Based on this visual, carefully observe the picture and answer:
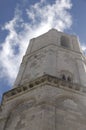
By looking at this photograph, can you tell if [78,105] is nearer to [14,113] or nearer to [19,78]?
[14,113]

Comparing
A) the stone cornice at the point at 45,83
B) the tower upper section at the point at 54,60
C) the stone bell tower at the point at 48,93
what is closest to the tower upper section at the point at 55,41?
the tower upper section at the point at 54,60

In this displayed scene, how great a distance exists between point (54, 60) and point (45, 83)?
3.65m

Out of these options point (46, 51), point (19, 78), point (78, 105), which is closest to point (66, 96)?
point (78, 105)

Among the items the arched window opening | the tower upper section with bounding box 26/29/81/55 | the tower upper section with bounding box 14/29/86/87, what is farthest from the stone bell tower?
the arched window opening

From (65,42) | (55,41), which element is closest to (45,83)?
(55,41)

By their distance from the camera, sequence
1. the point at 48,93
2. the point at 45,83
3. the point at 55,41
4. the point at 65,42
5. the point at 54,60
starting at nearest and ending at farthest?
the point at 48,93, the point at 45,83, the point at 54,60, the point at 55,41, the point at 65,42

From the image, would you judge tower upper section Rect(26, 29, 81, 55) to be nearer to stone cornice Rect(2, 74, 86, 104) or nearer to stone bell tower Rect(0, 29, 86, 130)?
stone bell tower Rect(0, 29, 86, 130)

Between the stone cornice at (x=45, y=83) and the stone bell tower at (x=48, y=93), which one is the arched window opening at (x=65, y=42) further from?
the stone cornice at (x=45, y=83)

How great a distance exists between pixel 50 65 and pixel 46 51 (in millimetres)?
2511

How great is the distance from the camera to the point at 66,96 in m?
15.2

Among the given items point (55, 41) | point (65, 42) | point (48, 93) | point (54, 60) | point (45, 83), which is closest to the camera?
point (48, 93)

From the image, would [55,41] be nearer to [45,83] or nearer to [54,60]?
[54,60]

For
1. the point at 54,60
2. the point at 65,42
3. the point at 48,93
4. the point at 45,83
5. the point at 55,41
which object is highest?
the point at 65,42

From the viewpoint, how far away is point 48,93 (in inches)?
584
